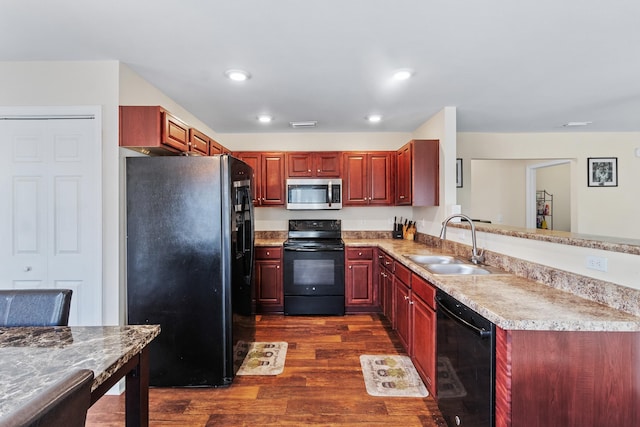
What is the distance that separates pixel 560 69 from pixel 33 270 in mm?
4305

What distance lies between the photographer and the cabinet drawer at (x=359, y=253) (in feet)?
12.4

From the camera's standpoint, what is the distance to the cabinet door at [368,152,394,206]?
13.6ft

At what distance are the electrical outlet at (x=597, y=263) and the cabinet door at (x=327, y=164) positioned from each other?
9.49 feet

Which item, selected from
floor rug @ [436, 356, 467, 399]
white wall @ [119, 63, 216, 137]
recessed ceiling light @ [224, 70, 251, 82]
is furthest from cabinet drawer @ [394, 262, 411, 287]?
white wall @ [119, 63, 216, 137]

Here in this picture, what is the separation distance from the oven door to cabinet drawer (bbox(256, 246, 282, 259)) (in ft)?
0.34

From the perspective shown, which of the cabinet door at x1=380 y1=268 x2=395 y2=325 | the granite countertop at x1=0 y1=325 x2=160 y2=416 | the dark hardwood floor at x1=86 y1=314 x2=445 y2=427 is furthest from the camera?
the cabinet door at x1=380 y1=268 x2=395 y2=325

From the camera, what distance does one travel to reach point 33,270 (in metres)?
2.29


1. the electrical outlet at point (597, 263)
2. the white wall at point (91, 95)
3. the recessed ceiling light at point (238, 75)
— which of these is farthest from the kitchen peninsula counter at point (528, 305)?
the white wall at point (91, 95)

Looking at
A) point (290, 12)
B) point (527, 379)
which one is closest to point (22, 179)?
point (290, 12)

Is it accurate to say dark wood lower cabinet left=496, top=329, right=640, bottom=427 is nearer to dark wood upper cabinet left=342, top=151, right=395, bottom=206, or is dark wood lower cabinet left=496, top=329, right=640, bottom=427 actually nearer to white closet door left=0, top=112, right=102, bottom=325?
white closet door left=0, top=112, right=102, bottom=325

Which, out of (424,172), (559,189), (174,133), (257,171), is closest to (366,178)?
(424,172)

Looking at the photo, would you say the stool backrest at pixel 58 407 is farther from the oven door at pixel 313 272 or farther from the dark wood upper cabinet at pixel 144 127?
the oven door at pixel 313 272

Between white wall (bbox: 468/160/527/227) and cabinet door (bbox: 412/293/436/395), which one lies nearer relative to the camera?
cabinet door (bbox: 412/293/436/395)

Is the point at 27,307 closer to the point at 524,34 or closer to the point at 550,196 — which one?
the point at 524,34
